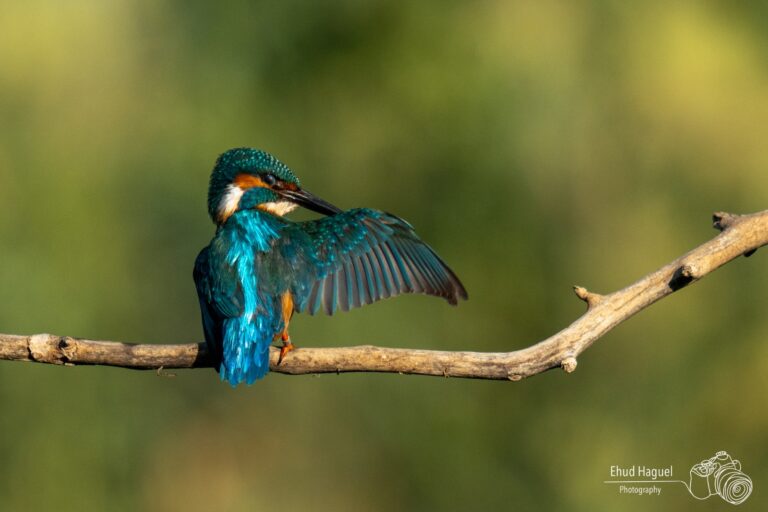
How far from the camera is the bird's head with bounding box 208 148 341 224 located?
4570 mm

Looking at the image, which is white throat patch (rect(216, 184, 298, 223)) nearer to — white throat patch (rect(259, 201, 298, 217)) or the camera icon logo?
white throat patch (rect(259, 201, 298, 217))

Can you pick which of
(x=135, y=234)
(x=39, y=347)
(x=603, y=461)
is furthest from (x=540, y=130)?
(x=39, y=347)

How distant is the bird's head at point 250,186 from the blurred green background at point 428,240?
1941 mm

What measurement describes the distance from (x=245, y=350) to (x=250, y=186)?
3.31 ft

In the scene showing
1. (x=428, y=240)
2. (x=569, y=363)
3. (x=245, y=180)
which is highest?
(x=428, y=240)

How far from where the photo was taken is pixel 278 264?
166 inches

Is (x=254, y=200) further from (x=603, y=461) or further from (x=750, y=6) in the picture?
(x=750, y=6)

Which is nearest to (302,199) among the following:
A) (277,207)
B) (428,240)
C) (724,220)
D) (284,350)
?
(277,207)

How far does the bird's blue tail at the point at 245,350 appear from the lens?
3.79 meters

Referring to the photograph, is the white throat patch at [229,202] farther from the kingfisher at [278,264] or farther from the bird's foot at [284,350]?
the bird's foot at [284,350]

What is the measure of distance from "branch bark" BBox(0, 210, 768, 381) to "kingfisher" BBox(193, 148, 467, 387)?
25 cm

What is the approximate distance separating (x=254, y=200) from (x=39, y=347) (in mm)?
1296

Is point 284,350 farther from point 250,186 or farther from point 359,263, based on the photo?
point 250,186

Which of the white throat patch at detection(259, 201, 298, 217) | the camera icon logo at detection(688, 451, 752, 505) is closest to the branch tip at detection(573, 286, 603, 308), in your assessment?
the white throat patch at detection(259, 201, 298, 217)
